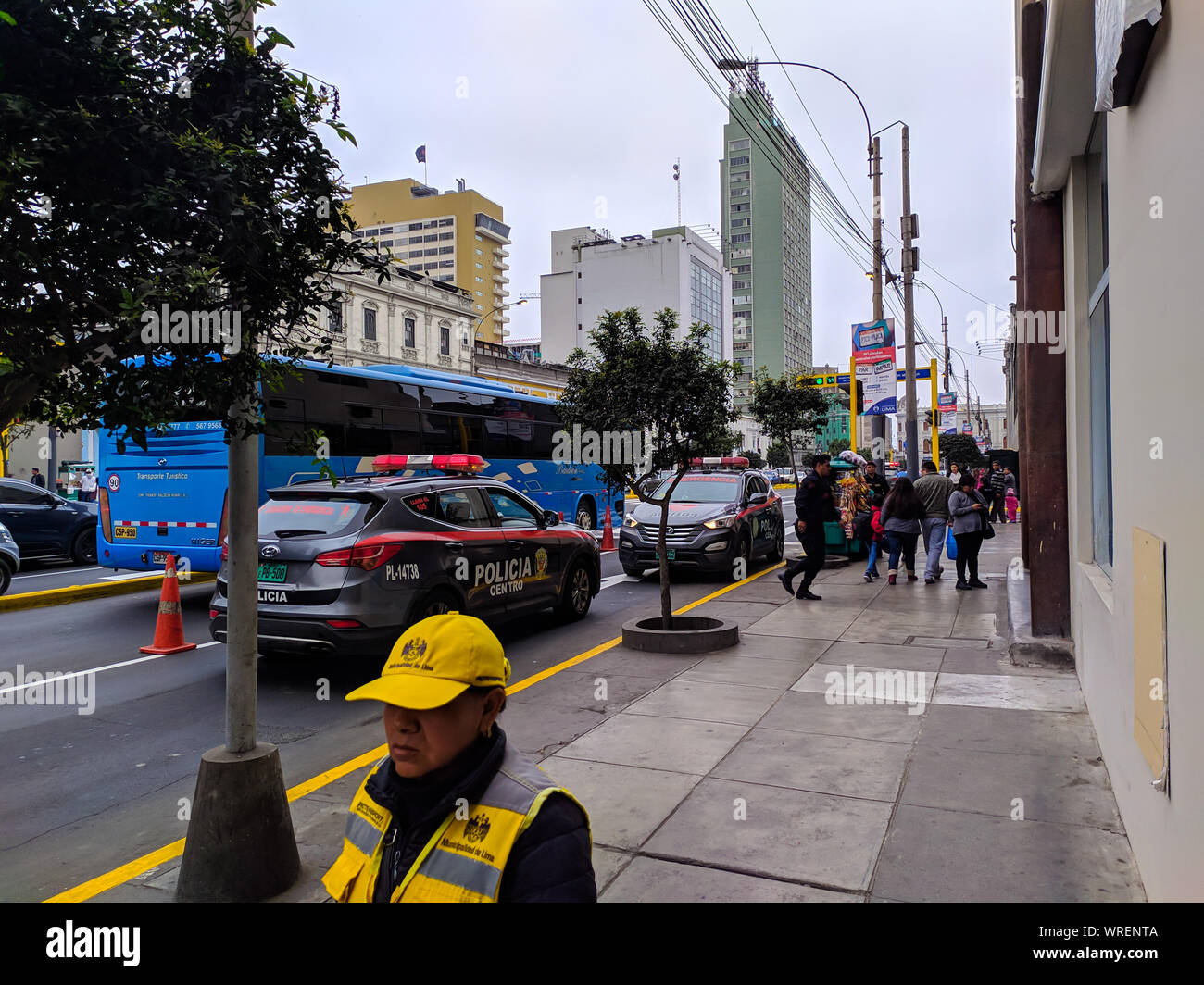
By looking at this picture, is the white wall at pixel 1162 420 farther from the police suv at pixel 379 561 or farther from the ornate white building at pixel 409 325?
the ornate white building at pixel 409 325

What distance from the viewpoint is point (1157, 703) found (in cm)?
314

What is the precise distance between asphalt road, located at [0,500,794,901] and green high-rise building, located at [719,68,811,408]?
447 feet

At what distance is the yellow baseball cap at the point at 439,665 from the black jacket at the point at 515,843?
0.51 feet

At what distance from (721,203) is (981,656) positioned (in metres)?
163

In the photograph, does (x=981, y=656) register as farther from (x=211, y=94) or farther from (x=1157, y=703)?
(x=211, y=94)

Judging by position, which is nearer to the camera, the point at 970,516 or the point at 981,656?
the point at 981,656

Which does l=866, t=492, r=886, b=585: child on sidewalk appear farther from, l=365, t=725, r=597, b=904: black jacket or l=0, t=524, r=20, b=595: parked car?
l=0, t=524, r=20, b=595: parked car

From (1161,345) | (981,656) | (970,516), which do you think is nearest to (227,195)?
(1161,345)

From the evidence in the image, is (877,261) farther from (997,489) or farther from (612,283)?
(612,283)

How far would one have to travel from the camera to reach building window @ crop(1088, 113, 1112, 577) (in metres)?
5.79

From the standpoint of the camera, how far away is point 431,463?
552 inches

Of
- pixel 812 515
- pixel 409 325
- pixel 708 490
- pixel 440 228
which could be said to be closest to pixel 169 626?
pixel 812 515

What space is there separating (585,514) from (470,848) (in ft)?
66.8

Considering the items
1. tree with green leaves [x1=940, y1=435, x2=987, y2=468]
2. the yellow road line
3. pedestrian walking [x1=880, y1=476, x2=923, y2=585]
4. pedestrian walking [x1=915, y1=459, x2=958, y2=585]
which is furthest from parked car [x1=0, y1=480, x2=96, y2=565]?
tree with green leaves [x1=940, y1=435, x2=987, y2=468]
